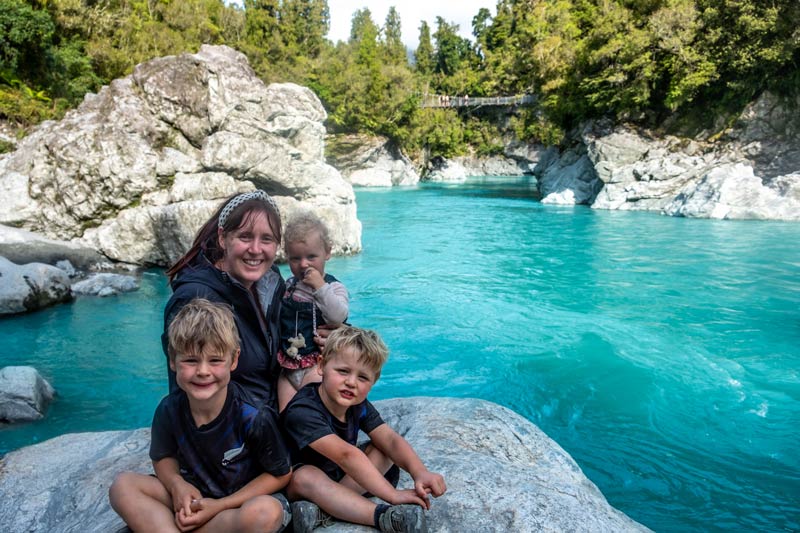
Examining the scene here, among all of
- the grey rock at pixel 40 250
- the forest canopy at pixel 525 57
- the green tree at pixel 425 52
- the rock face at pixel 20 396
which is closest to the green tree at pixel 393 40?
the green tree at pixel 425 52

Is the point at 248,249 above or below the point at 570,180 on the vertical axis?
below

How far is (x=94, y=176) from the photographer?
1346cm

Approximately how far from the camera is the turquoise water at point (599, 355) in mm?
5102

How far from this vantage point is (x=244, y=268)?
2623 millimetres

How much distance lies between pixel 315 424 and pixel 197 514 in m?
0.58

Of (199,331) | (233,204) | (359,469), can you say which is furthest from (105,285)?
(359,469)

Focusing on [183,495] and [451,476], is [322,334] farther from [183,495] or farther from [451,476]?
[183,495]

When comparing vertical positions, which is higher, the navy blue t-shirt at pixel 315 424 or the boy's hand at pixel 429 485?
the navy blue t-shirt at pixel 315 424

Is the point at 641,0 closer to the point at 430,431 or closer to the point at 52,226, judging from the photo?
the point at 52,226

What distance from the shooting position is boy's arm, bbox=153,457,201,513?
2.16 meters

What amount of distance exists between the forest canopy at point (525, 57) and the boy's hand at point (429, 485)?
20.5 meters

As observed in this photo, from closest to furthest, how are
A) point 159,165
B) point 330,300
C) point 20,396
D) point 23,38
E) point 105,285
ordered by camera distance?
1. point 330,300
2. point 20,396
3. point 105,285
4. point 159,165
5. point 23,38

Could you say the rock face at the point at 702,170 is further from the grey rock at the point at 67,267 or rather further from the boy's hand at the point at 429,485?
the boy's hand at the point at 429,485

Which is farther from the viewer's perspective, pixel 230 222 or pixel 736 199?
pixel 736 199
